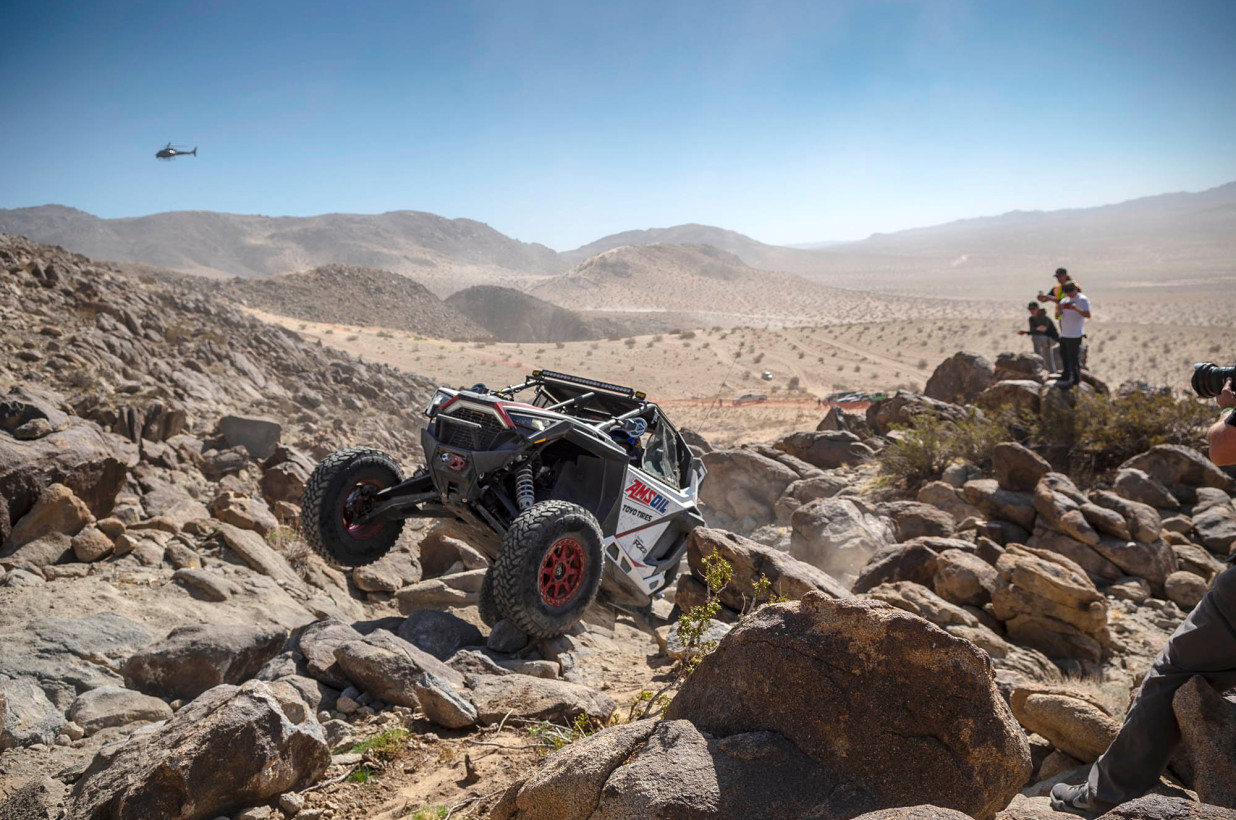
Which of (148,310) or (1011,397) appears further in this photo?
(148,310)

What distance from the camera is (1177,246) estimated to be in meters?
123

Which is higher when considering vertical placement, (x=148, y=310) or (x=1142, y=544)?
(x=148, y=310)

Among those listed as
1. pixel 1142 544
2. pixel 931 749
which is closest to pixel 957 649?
pixel 931 749

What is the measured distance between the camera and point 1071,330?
12375mm

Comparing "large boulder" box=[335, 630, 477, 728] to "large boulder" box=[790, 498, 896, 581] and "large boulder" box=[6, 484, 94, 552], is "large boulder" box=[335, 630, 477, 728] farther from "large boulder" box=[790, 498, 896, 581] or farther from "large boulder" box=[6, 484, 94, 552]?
"large boulder" box=[790, 498, 896, 581]

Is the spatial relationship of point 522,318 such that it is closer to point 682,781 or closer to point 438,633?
point 438,633

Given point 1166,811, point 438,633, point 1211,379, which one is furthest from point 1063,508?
point 1166,811

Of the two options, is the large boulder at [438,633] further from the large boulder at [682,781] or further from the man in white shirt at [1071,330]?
the man in white shirt at [1071,330]

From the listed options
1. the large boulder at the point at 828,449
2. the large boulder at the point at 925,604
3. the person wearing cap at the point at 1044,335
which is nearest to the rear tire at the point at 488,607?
the large boulder at the point at 925,604

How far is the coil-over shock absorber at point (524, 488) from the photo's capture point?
5936 millimetres

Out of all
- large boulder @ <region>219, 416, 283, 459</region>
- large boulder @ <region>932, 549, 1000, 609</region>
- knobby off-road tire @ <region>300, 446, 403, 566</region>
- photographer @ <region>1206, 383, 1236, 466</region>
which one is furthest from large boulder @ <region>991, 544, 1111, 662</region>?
large boulder @ <region>219, 416, 283, 459</region>

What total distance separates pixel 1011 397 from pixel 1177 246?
139835mm

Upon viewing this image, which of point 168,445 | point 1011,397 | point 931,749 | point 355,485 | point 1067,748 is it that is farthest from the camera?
point 1011,397

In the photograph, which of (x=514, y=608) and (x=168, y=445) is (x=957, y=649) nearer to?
(x=514, y=608)
